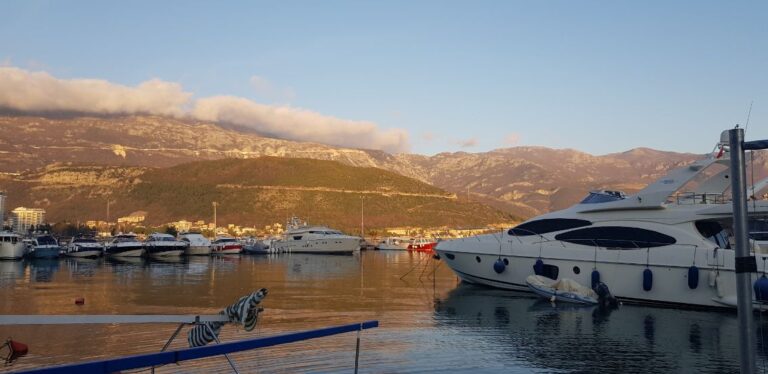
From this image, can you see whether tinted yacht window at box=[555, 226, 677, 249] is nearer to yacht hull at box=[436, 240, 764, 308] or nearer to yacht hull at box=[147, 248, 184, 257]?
yacht hull at box=[436, 240, 764, 308]

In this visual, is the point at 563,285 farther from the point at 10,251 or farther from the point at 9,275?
the point at 10,251

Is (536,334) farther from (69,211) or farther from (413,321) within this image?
(69,211)

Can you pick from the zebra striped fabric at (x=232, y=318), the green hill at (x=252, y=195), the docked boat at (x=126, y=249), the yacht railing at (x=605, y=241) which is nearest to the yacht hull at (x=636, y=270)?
the yacht railing at (x=605, y=241)

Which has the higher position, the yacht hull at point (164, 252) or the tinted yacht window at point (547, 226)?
the tinted yacht window at point (547, 226)

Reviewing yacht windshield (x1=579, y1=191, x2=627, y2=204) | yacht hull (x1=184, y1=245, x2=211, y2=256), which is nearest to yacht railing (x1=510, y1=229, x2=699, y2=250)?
yacht windshield (x1=579, y1=191, x2=627, y2=204)

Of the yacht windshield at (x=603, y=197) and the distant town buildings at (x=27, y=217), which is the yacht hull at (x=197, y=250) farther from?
the distant town buildings at (x=27, y=217)

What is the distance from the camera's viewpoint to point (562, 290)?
27641mm

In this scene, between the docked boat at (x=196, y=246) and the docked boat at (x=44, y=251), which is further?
the docked boat at (x=196, y=246)

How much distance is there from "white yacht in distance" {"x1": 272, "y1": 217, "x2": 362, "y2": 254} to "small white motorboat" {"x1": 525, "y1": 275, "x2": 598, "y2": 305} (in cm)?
5367

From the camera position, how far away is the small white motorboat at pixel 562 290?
26938 mm

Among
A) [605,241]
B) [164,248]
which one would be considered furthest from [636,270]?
[164,248]

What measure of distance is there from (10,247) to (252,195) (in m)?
88.7

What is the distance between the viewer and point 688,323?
22.6 meters

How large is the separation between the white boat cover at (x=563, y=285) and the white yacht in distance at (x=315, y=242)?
53602 mm
